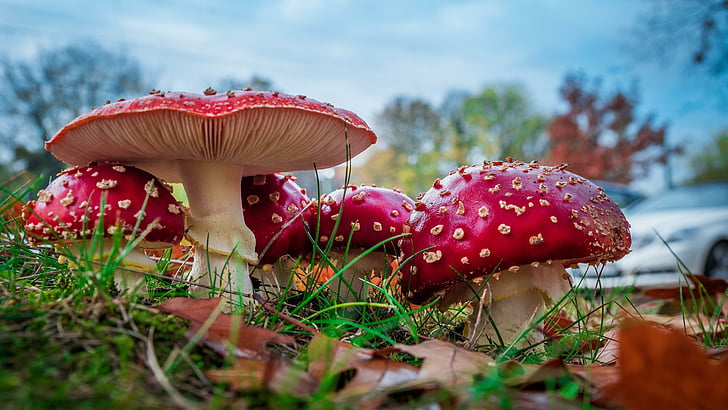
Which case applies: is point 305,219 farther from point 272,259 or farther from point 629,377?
point 629,377

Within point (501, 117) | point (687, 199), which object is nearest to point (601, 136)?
point (501, 117)

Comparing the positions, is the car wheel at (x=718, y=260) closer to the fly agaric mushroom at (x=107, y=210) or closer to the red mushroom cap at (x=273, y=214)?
the red mushroom cap at (x=273, y=214)

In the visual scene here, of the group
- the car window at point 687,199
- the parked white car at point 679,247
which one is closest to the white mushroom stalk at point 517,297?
the parked white car at point 679,247

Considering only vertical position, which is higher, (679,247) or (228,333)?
(228,333)

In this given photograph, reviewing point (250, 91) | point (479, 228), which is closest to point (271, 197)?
point (250, 91)

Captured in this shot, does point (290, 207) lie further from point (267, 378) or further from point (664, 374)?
point (664, 374)

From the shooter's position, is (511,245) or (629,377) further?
(511,245)

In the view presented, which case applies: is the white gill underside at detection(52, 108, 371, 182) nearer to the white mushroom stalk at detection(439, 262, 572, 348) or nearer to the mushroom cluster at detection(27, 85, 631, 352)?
the mushroom cluster at detection(27, 85, 631, 352)
